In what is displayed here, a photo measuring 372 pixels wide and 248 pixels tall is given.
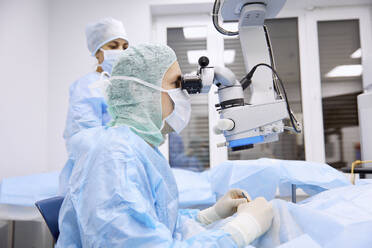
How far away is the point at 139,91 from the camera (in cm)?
84

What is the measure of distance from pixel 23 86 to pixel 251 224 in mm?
2056

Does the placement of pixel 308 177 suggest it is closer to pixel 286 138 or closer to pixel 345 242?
pixel 345 242

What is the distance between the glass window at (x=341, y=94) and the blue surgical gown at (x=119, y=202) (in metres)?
2.11

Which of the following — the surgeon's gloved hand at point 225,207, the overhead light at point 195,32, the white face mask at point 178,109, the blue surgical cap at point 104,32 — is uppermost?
the overhead light at point 195,32

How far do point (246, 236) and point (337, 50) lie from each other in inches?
95.2

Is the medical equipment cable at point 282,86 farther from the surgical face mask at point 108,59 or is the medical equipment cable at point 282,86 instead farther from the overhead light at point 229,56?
the overhead light at point 229,56

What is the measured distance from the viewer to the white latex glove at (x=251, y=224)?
24.5 inches

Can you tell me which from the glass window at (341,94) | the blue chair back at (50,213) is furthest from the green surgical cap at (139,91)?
the glass window at (341,94)

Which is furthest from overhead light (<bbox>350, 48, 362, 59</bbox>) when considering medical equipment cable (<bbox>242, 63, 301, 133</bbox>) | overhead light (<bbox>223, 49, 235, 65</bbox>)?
medical equipment cable (<bbox>242, 63, 301, 133</bbox>)

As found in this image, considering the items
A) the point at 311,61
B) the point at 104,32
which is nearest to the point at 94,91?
the point at 104,32

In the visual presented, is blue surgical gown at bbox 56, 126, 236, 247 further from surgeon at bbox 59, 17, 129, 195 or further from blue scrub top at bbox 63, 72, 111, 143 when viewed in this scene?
blue scrub top at bbox 63, 72, 111, 143

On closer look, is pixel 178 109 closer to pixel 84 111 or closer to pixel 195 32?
pixel 84 111

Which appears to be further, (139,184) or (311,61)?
(311,61)

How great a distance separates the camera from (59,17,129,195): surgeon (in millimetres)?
1545
